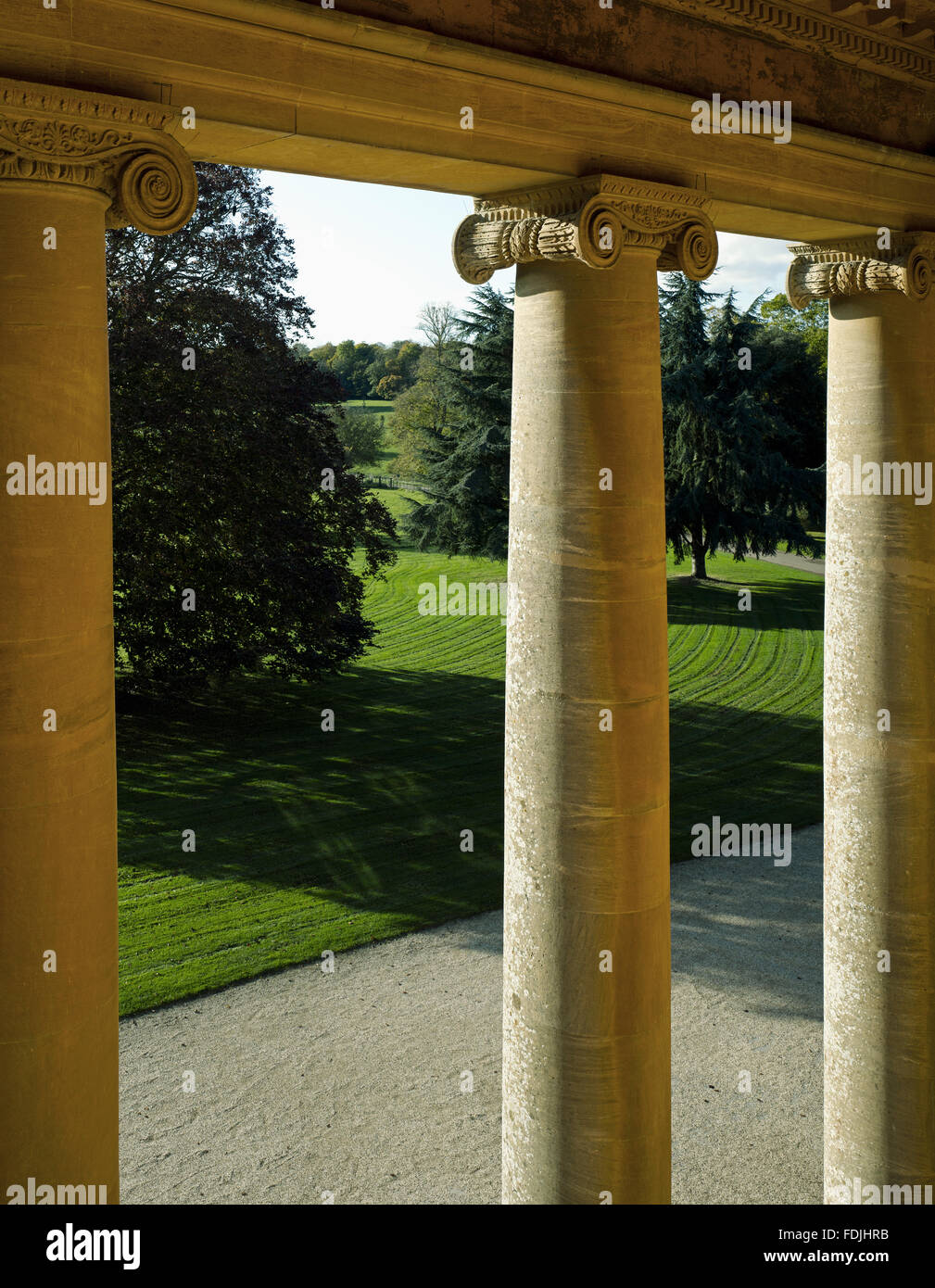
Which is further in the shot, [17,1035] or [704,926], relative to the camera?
[704,926]

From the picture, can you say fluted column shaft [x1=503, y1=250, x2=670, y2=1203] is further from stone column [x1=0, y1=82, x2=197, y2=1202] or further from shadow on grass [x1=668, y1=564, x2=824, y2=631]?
shadow on grass [x1=668, y1=564, x2=824, y2=631]

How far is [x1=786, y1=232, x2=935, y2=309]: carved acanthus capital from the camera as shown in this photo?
27484 mm

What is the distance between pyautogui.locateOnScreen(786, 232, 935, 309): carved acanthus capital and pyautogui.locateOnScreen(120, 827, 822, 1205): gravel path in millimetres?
30770

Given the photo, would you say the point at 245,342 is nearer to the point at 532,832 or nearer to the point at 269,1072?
the point at 269,1072

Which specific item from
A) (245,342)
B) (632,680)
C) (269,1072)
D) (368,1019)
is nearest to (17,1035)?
(632,680)

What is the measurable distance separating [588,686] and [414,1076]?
3436cm

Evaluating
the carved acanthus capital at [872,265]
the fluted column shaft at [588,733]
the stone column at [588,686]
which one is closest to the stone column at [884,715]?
the carved acanthus capital at [872,265]

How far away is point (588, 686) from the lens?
21.7 metres

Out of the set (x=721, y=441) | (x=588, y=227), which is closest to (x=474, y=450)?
(x=721, y=441)

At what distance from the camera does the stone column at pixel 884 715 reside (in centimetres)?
2803

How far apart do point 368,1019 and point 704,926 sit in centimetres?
2085

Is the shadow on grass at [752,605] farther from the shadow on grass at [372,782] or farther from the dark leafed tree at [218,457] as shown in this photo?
the dark leafed tree at [218,457]

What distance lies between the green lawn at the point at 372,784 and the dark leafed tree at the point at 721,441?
11.9 m

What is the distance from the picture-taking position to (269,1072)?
51469 millimetres
